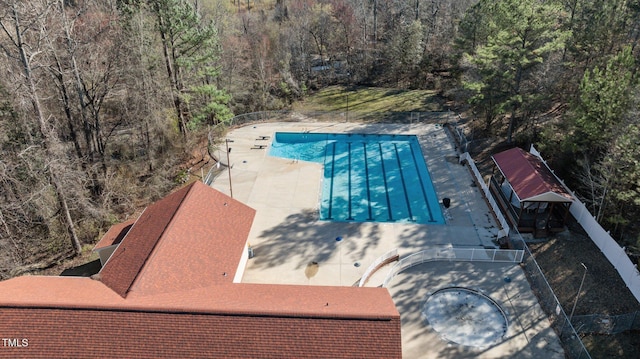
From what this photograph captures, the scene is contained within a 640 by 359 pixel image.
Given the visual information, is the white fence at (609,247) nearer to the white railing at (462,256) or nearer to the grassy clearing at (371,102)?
the white railing at (462,256)

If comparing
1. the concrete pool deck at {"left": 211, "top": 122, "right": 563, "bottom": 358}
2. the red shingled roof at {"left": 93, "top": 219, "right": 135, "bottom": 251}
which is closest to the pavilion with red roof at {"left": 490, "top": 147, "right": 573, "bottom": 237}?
the concrete pool deck at {"left": 211, "top": 122, "right": 563, "bottom": 358}

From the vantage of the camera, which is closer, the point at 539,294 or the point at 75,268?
the point at 539,294

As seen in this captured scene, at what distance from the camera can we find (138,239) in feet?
56.6

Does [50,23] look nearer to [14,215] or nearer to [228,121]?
[14,215]

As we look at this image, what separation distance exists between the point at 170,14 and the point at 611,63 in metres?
26.4

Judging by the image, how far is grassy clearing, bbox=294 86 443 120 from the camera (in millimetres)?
40125

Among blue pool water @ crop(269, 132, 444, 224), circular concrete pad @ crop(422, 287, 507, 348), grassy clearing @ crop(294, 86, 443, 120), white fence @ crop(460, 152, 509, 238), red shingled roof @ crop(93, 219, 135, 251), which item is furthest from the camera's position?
grassy clearing @ crop(294, 86, 443, 120)

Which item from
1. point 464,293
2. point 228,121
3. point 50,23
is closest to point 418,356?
point 464,293

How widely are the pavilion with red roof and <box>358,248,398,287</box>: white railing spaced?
23.2ft

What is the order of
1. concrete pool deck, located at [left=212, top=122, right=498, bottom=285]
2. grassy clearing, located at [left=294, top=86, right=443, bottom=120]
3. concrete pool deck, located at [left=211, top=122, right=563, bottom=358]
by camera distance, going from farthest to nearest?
grassy clearing, located at [left=294, top=86, right=443, bottom=120], concrete pool deck, located at [left=212, top=122, right=498, bottom=285], concrete pool deck, located at [left=211, top=122, right=563, bottom=358]

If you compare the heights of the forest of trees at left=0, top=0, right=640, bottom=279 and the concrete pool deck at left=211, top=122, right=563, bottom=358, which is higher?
the forest of trees at left=0, top=0, right=640, bottom=279

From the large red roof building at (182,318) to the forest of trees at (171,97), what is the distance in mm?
7475

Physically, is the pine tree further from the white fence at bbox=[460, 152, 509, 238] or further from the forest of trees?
the white fence at bbox=[460, 152, 509, 238]

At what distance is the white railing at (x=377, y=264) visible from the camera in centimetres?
1793
